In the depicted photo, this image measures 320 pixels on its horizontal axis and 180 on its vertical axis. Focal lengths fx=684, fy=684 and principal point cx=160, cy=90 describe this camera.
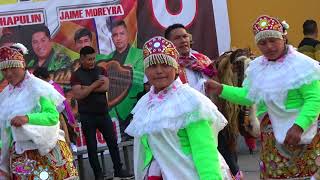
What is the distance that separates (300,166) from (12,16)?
5.29m

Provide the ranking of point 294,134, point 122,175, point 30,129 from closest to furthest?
point 294,134, point 30,129, point 122,175

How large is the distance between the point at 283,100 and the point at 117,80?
4794 millimetres

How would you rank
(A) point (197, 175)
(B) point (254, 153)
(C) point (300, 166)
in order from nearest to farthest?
(A) point (197, 175) < (C) point (300, 166) < (B) point (254, 153)

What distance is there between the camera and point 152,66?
4207 mm

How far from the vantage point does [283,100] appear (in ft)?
16.9

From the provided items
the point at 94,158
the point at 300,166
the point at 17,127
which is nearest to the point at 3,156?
the point at 17,127

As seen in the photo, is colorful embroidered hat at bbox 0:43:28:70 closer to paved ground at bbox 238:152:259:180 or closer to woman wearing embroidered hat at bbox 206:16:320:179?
woman wearing embroidered hat at bbox 206:16:320:179

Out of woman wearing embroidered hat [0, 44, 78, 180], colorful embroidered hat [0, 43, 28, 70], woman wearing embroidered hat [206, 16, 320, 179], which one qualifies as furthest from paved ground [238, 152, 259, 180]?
colorful embroidered hat [0, 43, 28, 70]

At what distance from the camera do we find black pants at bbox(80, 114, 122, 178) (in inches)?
344

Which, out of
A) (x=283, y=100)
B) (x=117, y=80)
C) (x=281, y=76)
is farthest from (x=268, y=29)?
(x=117, y=80)

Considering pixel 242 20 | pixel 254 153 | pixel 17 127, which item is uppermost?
pixel 242 20

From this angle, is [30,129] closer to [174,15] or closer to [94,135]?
[94,135]

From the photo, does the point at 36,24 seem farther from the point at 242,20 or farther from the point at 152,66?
the point at 152,66

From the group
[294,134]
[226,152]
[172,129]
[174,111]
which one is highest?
[174,111]
